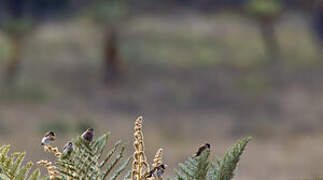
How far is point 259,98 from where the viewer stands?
1570 cm

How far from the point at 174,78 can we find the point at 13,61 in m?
4.09

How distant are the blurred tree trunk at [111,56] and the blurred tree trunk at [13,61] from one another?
7.14 ft

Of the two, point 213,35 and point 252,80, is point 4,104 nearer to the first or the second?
point 252,80

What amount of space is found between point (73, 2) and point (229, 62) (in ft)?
24.0

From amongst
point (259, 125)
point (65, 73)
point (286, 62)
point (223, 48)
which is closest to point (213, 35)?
point (223, 48)

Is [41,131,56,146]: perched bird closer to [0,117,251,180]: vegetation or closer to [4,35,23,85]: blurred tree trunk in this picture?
[0,117,251,180]: vegetation

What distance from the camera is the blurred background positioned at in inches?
511

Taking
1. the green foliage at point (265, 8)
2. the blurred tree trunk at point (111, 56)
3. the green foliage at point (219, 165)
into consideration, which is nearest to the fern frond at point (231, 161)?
Answer: the green foliage at point (219, 165)

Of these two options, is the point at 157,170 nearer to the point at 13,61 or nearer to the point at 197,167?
the point at 197,167

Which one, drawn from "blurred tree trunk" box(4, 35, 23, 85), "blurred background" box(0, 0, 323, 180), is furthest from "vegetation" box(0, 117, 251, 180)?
"blurred tree trunk" box(4, 35, 23, 85)

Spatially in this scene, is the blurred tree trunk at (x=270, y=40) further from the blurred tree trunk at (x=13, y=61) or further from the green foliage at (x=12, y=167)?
the green foliage at (x=12, y=167)

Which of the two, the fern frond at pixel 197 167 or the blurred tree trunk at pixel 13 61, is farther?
the blurred tree trunk at pixel 13 61

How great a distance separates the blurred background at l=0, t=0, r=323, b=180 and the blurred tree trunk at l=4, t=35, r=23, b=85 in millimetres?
29

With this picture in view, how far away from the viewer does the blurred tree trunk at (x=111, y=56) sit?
16.9 meters
